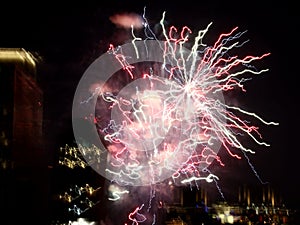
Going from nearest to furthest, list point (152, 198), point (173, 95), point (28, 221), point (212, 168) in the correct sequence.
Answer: point (28, 221) < point (173, 95) < point (152, 198) < point (212, 168)

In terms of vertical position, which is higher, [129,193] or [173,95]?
[173,95]

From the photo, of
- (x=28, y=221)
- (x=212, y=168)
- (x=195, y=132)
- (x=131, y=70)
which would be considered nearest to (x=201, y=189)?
(x=212, y=168)

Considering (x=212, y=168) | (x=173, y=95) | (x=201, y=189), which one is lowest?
(x=201, y=189)

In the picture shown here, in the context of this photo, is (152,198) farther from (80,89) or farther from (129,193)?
(80,89)

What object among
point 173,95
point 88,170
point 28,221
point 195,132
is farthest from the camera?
point 88,170

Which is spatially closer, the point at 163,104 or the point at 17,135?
the point at 17,135

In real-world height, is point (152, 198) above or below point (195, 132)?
below

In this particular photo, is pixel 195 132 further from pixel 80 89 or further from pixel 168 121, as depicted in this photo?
pixel 80 89

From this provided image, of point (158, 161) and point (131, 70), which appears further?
point (158, 161)

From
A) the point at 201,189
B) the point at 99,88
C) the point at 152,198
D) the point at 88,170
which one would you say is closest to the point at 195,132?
the point at 152,198
